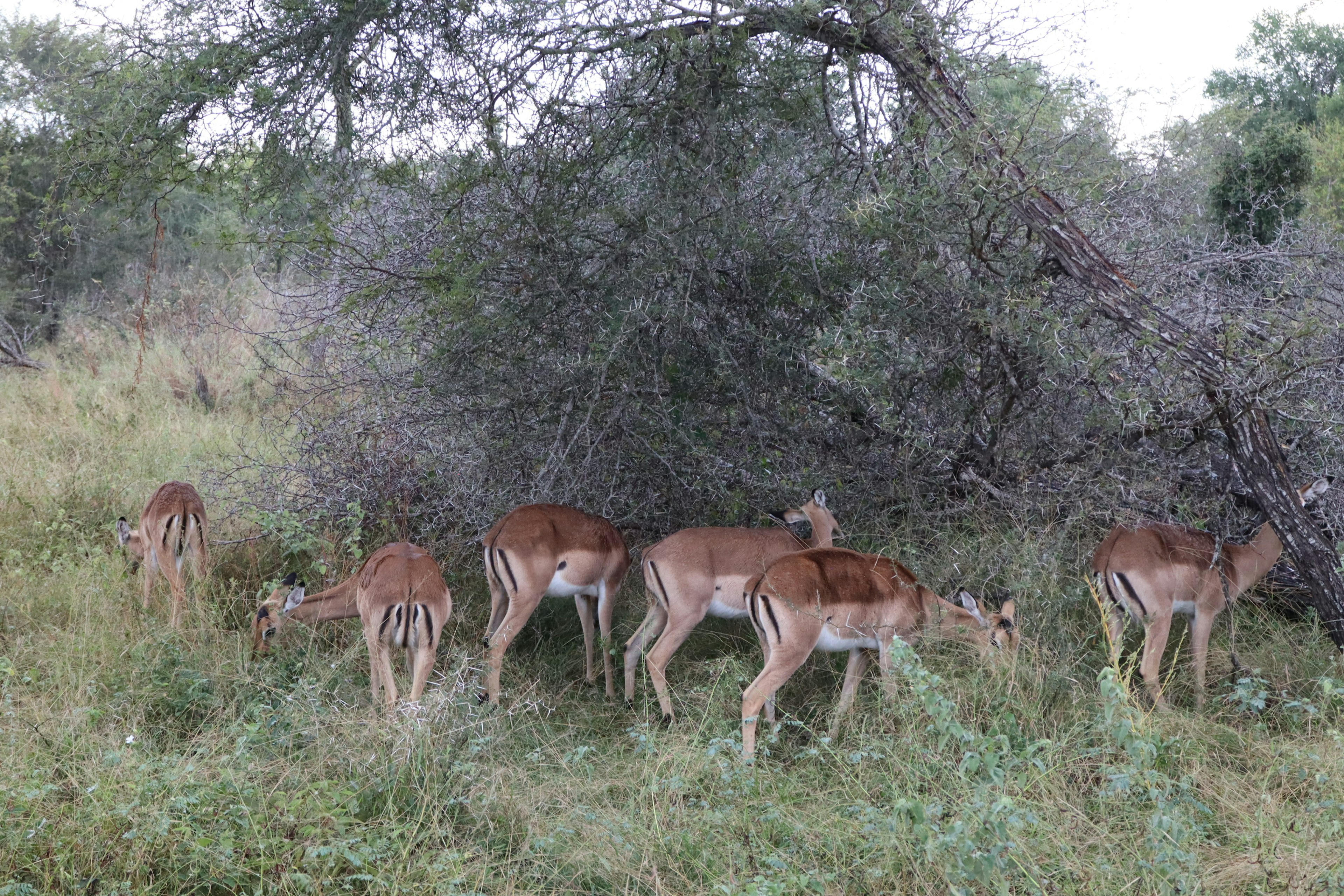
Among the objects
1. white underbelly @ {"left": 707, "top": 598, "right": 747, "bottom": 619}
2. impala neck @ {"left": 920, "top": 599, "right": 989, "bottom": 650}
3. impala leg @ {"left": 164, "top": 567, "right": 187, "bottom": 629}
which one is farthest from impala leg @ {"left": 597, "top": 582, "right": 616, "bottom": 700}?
impala leg @ {"left": 164, "top": 567, "right": 187, "bottom": 629}

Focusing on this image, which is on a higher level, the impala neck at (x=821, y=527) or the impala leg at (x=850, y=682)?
the impala neck at (x=821, y=527)

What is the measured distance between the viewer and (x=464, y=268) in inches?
199

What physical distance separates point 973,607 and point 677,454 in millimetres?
1764

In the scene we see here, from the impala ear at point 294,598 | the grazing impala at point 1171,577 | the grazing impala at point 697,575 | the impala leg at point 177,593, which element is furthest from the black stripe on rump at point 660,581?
the impala leg at point 177,593

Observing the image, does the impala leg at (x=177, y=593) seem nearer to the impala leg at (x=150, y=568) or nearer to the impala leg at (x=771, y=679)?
the impala leg at (x=150, y=568)

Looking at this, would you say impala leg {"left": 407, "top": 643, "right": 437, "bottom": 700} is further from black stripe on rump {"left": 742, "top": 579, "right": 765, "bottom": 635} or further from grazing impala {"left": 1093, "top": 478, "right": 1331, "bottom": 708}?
grazing impala {"left": 1093, "top": 478, "right": 1331, "bottom": 708}

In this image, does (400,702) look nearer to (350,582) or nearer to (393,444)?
(350,582)

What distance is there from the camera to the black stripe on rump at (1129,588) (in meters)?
4.84

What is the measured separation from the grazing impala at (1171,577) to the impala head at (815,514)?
1.27m

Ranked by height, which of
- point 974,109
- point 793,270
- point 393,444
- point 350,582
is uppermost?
point 974,109

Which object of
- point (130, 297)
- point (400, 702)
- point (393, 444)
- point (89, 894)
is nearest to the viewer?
point (89, 894)

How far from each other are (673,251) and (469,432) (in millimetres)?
Result: 1540

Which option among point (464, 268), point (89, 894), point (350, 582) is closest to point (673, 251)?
point (464, 268)

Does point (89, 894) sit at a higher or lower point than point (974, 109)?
lower
